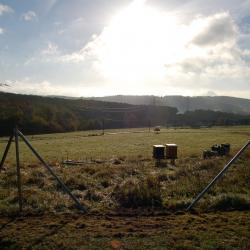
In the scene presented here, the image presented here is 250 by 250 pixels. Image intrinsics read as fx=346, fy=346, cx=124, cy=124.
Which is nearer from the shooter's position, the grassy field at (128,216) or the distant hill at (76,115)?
the grassy field at (128,216)

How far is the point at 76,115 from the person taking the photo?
120m

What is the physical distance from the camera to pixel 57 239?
Result: 7934 mm

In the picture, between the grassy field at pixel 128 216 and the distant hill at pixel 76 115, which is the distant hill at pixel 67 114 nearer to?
the distant hill at pixel 76 115

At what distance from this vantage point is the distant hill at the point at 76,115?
301ft

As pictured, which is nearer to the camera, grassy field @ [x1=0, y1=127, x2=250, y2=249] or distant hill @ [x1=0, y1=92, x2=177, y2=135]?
grassy field @ [x1=0, y1=127, x2=250, y2=249]

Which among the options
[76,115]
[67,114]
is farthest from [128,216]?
[76,115]

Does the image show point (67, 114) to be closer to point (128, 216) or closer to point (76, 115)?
point (76, 115)

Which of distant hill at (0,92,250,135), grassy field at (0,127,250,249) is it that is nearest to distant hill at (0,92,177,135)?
distant hill at (0,92,250,135)

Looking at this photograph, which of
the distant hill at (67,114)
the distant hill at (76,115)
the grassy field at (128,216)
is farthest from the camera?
the distant hill at (76,115)

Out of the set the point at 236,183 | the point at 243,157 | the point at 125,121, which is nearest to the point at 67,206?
the point at 236,183

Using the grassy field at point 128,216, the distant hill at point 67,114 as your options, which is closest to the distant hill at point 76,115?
the distant hill at point 67,114

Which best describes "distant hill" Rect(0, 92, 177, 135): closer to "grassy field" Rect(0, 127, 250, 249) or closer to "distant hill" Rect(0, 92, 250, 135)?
"distant hill" Rect(0, 92, 250, 135)

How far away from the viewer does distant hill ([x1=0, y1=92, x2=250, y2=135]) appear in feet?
301

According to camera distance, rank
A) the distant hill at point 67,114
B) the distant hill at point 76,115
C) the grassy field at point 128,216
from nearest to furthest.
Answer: the grassy field at point 128,216
the distant hill at point 67,114
the distant hill at point 76,115
